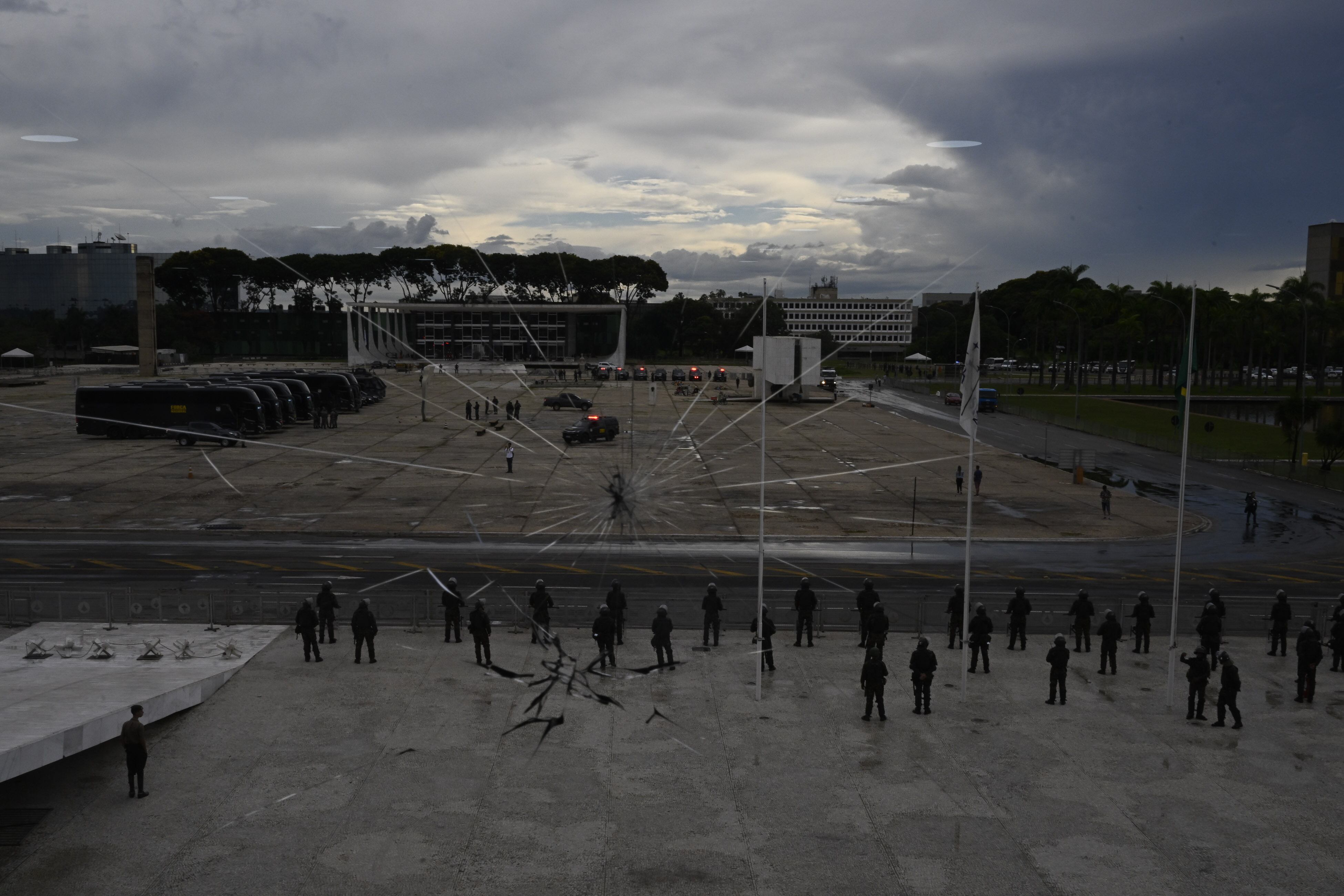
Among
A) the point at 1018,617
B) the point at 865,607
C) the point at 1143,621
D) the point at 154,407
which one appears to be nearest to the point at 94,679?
the point at 865,607

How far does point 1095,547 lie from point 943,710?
21.4 metres

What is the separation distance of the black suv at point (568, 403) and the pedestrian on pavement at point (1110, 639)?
57.2 metres

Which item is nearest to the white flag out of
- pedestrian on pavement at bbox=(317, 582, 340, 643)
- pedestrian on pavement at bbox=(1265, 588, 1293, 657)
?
pedestrian on pavement at bbox=(1265, 588, 1293, 657)

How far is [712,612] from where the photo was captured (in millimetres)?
22609

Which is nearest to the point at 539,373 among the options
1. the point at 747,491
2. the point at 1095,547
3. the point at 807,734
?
the point at 747,491

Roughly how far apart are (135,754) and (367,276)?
166316 millimetres

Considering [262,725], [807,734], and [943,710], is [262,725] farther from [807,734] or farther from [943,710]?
[943,710]

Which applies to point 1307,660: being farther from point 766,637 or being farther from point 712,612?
point 712,612

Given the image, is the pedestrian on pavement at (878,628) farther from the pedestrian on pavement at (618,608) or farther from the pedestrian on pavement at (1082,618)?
the pedestrian on pavement at (618,608)

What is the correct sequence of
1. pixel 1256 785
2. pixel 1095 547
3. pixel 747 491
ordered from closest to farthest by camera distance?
pixel 1256 785
pixel 1095 547
pixel 747 491

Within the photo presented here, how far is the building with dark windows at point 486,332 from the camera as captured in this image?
5644 cm

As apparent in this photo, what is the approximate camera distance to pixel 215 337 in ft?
579

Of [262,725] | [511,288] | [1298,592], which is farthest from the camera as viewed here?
[511,288]

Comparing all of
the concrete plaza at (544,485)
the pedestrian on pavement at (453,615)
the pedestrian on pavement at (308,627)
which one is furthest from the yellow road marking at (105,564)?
the pedestrian on pavement at (453,615)
